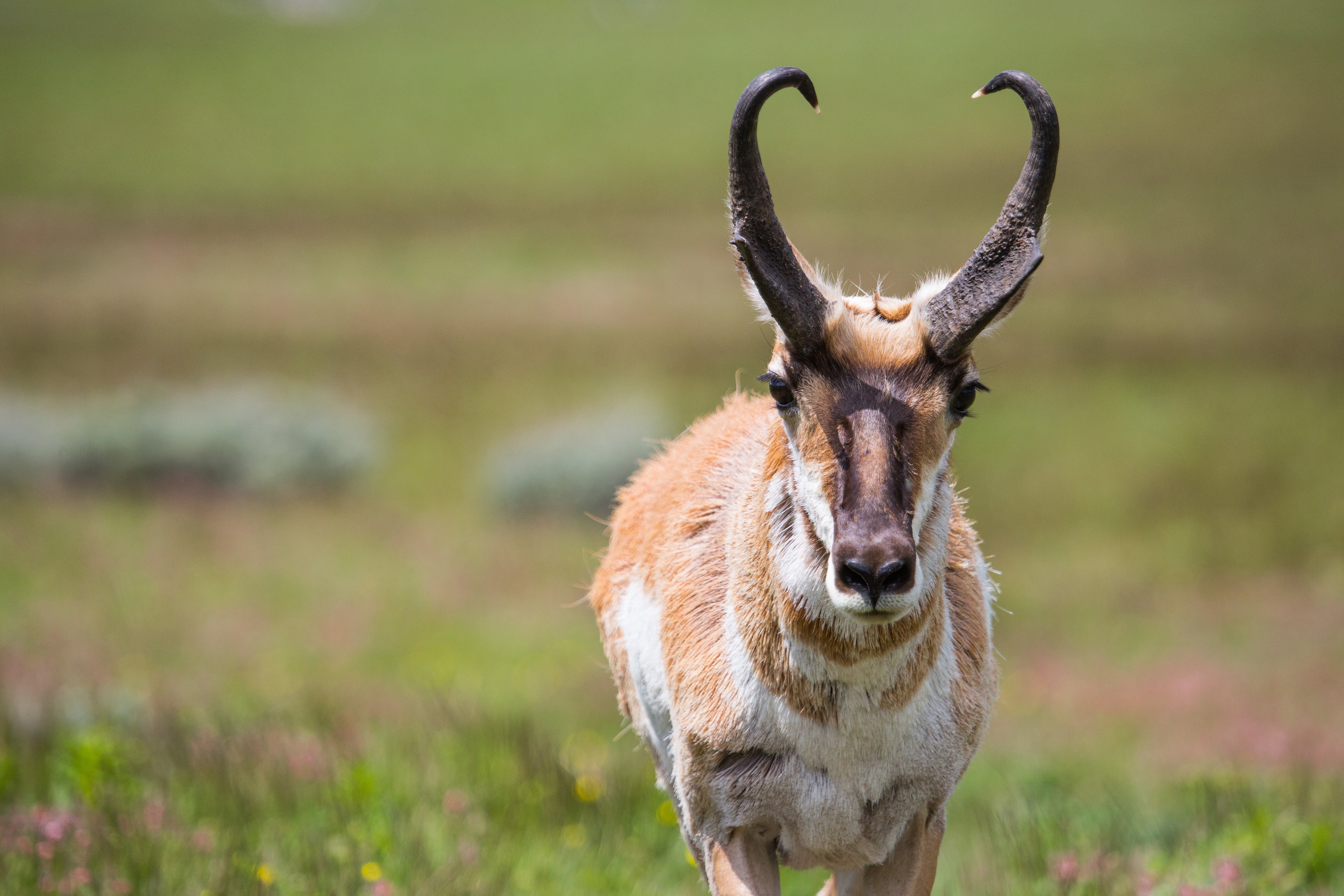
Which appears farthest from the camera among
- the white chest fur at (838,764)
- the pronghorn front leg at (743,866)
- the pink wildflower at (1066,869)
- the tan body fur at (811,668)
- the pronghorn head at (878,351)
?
the pink wildflower at (1066,869)

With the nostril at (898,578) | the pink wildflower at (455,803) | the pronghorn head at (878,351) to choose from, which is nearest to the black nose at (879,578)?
the nostril at (898,578)

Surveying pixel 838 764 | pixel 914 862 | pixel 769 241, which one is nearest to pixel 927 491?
pixel 769 241

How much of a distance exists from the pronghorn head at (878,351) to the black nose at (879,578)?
0.13 meters

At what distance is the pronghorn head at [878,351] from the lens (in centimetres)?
359

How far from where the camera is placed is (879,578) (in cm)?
327

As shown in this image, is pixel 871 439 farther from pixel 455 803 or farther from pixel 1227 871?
pixel 455 803

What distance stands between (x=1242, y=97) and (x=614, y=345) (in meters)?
16.4

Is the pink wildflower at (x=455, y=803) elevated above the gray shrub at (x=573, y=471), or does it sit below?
above

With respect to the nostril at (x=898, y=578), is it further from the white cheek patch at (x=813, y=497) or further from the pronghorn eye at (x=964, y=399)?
the pronghorn eye at (x=964, y=399)

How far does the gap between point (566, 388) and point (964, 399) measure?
21.7m

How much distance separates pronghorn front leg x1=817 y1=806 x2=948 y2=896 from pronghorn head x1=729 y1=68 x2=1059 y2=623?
46.2 inches

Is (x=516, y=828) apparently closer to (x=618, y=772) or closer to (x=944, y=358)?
(x=618, y=772)

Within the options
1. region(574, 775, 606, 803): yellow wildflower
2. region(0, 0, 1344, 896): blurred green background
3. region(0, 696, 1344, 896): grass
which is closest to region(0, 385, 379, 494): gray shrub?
region(0, 0, 1344, 896): blurred green background

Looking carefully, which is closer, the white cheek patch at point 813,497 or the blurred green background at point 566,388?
the white cheek patch at point 813,497
